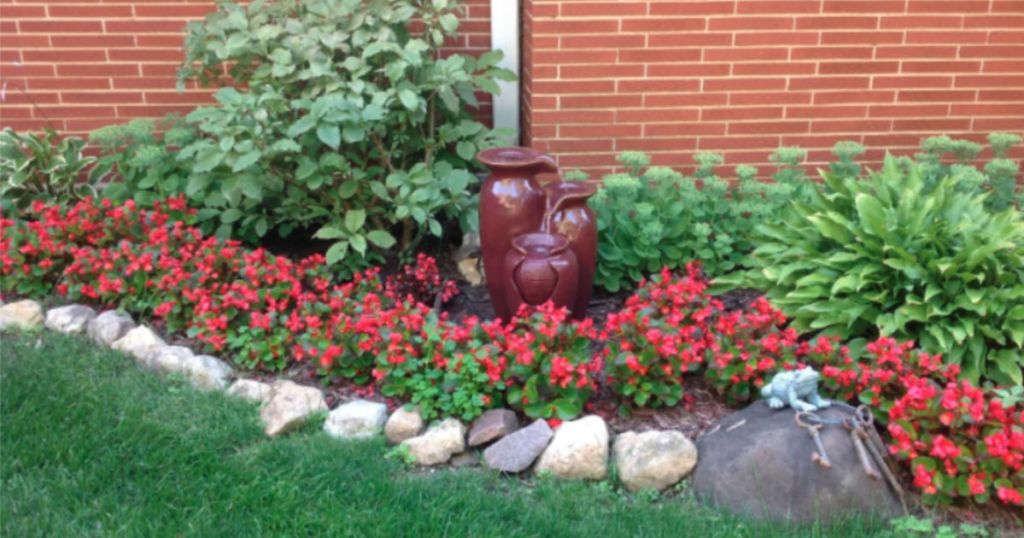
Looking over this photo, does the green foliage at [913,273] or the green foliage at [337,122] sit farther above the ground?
the green foliage at [337,122]

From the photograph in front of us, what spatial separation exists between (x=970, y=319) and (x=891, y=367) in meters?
0.37

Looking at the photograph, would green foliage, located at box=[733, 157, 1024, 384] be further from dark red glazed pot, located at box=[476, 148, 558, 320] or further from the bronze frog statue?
dark red glazed pot, located at box=[476, 148, 558, 320]

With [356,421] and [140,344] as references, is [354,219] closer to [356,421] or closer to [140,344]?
[140,344]

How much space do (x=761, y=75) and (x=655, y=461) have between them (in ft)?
7.97

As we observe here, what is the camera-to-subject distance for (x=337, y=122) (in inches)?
156

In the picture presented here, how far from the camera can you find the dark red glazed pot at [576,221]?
3721 millimetres

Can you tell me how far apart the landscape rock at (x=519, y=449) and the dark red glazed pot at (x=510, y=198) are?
0.67m

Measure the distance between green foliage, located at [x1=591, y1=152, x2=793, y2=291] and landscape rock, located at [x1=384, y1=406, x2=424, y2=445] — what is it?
1.26 m

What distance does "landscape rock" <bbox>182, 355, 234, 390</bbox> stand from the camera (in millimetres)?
3572

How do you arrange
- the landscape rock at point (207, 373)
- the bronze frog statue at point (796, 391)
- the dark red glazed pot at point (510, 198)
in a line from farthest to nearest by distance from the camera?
the dark red glazed pot at point (510, 198) < the landscape rock at point (207, 373) < the bronze frog statue at point (796, 391)

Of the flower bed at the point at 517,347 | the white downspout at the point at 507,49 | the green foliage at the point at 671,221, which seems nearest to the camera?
the flower bed at the point at 517,347

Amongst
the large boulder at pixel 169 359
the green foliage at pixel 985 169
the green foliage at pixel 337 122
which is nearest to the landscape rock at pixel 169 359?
the large boulder at pixel 169 359

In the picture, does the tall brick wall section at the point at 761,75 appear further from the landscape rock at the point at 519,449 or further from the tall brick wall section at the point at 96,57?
the landscape rock at the point at 519,449

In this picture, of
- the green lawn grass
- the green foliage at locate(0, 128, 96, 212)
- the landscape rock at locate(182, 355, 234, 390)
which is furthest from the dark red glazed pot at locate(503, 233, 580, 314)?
the green foliage at locate(0, 128, 96, 212)
